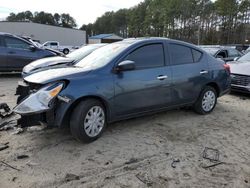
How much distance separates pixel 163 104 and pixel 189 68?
38.3 inches

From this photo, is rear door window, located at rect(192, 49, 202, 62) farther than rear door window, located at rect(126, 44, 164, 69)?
Yes

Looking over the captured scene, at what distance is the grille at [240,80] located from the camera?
7.64 metres

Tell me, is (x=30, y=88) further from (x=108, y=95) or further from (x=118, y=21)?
(x=118, y=21)

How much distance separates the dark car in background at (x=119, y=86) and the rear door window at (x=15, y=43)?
6473mm

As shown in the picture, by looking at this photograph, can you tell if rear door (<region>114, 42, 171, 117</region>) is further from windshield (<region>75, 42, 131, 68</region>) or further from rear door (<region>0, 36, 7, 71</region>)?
rear door (<region>0, 36, 7, 71</region>)

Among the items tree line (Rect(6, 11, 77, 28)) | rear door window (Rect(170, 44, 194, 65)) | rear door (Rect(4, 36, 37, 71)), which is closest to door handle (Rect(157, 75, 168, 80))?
rear door window (Rect(170, 44, 194, 65))

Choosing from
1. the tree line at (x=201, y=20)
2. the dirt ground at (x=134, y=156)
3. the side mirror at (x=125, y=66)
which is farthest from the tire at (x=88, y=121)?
the tree line at (x=201, y=20)

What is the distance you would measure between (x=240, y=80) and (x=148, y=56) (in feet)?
13.9

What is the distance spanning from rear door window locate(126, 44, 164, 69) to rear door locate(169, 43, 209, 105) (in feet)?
0.97

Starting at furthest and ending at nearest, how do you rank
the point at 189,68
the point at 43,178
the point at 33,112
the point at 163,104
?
the point at 189,68 → the point at 163,104 → the point at 33,112 → the point at 43,178

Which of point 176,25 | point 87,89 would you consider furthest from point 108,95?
point 176,25

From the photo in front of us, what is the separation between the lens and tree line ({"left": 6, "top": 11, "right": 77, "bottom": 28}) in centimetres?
8619

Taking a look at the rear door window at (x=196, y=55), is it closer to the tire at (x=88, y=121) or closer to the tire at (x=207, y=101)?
the tire at (x=207, y=101)

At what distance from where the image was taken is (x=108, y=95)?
4.14m
